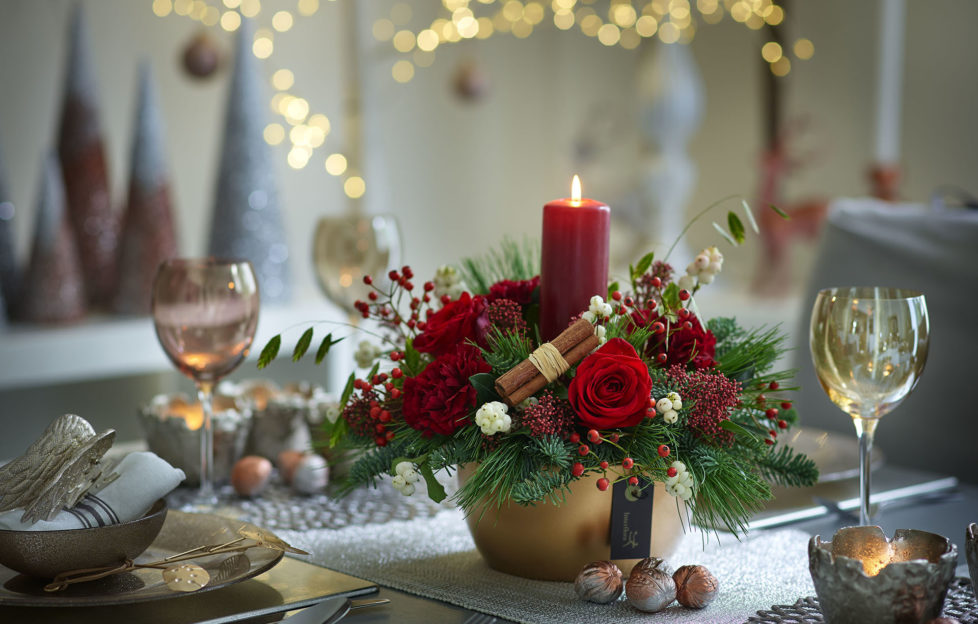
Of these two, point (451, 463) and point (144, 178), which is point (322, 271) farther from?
point (144, 178)

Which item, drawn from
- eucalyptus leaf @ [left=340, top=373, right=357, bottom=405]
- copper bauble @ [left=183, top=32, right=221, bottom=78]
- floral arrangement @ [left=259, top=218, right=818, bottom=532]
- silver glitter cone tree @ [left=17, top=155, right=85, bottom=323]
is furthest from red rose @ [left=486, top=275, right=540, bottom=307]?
copper bauble @ [left=183, top=32, right=221, bottom=78]

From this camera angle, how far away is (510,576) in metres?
0.67

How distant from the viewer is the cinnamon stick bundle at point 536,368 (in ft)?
2.01

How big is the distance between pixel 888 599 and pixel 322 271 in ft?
2.35

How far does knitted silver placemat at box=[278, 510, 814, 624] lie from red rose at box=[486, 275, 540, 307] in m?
0.18

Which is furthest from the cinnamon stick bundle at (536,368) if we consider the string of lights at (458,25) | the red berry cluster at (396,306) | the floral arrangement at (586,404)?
the string of lights at (458,25)

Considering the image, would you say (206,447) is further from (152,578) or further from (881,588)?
(881,588)

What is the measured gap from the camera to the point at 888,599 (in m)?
0.50

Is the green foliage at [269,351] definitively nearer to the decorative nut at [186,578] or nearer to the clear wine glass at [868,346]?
the decorative nut at [186,578]

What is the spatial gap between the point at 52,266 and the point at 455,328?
1.52 metres

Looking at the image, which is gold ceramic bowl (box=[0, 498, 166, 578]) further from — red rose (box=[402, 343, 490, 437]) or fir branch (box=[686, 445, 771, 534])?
fir branch (box=[686, 445, 771, 534])

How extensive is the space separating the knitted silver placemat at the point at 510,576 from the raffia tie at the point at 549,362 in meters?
0.14

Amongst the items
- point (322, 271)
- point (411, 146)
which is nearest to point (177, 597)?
point (322, 271)

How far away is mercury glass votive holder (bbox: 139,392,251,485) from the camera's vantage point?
2.90 feet
